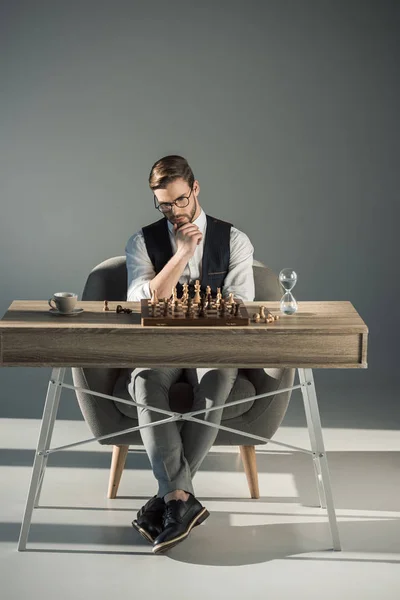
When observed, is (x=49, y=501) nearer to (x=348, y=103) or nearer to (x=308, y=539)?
(x=308, y=539)

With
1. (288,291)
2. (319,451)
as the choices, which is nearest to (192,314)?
(288,291)

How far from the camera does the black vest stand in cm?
375

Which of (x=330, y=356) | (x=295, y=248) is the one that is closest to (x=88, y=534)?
(x=330, y=356)

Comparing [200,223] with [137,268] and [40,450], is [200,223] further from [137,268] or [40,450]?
[40,450]

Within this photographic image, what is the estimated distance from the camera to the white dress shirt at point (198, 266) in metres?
3.71

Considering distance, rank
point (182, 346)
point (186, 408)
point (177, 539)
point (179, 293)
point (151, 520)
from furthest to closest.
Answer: point (179, 293) < point (186, 408) < point (151, 520) < point (177, 539) < point (182, 346)

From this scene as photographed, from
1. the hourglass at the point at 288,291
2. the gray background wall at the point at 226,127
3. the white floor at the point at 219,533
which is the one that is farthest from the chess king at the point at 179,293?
the gray background wall at the point at 226,127

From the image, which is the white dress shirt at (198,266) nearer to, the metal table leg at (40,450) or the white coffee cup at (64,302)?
the white coffee cup at (64,302)

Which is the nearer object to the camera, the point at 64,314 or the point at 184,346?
the point at 184,346

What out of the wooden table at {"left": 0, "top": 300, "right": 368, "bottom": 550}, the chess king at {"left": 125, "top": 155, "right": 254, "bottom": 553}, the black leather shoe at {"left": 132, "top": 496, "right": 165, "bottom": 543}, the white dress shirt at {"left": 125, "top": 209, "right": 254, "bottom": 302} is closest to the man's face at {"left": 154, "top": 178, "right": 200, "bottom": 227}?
the chess king at {"left": 125, "top": 155, "right": 254, "bottom": 553}

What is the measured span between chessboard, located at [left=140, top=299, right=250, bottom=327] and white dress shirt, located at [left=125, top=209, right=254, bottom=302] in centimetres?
46

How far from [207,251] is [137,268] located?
0.83ft

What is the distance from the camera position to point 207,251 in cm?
378

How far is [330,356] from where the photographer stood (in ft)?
10.2
